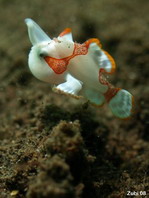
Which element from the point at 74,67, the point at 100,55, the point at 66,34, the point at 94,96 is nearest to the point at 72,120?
the point at 94,96

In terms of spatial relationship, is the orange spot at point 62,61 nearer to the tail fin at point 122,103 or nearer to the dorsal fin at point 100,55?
the dorsal fin at point 100,55

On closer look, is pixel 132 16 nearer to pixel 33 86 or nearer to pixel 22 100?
pixel 33 86

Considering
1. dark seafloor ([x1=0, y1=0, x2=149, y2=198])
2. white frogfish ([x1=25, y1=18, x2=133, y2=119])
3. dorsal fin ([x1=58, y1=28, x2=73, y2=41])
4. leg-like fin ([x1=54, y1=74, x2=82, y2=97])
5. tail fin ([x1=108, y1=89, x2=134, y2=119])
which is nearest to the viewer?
dark seafloor ([x1=0, y1=0, x2=149, y2=198])

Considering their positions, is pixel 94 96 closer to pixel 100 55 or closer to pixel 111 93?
pixel 111 93

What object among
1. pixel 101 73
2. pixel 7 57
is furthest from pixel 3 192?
pixel 7 57

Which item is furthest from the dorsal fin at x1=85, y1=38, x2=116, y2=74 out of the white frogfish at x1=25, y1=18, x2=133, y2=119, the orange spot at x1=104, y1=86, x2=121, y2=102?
the orange spot at x1=104, y1=86, x2=121, y2=102

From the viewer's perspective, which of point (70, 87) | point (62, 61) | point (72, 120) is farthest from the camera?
point (72, 120)

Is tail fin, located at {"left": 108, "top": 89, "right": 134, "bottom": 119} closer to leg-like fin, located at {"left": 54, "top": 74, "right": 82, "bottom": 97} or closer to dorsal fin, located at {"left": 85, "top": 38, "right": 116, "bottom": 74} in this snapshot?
dorsal fin, located at {"left": 85, "top": 38, "right": 116, "bottom": 74}
